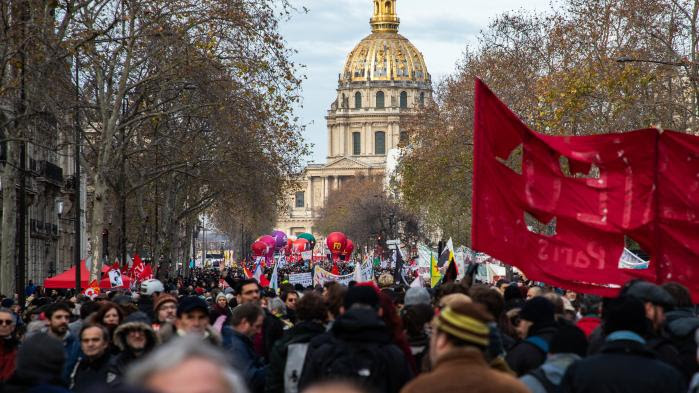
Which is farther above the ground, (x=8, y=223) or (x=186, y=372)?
(x=8, y=223)

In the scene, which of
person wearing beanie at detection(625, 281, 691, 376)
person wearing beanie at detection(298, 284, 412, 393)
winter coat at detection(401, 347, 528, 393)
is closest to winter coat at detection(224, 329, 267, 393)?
person wearing beanie at detection(298, 284, 412, 393)

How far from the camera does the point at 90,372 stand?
9.47m

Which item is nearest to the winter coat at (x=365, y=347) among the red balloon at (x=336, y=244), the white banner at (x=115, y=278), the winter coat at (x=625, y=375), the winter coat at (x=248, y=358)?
the winter coat at (x=625, y=375)

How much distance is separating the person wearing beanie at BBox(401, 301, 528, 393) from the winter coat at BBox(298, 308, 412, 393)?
1.58 m

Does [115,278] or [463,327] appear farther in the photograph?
[115,278]

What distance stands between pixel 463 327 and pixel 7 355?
610cm

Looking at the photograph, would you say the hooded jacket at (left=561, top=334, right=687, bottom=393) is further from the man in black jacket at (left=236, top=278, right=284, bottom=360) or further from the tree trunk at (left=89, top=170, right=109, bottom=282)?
the tree trunk at (left=89, top=170, right=109, bottom=282)

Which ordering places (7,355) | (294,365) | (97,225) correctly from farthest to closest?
(97,225), (7,355), (294,365)

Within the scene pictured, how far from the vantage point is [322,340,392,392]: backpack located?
7.54 m

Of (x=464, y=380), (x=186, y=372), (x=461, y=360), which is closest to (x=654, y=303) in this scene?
(x=461, y=360)

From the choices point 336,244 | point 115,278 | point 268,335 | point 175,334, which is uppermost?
point 336,244

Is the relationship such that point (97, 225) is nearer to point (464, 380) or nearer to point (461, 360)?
point (461, 360)

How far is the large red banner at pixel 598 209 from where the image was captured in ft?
33.4

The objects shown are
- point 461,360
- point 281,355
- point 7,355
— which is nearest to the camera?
point 461,360
